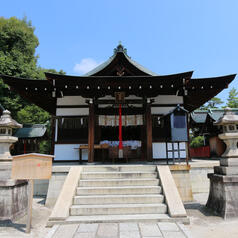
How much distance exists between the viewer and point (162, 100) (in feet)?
31.3

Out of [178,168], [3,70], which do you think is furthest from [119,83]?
[3,70]

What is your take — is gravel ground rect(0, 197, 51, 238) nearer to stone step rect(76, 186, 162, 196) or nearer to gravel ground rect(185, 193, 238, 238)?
stone step rect(76, 186, 162, 196)

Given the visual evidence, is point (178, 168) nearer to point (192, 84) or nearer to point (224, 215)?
point (224, 215)

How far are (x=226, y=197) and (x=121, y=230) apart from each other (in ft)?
9.28

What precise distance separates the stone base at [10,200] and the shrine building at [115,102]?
3502 mm

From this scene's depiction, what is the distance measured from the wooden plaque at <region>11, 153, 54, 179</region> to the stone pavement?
43.9 inches

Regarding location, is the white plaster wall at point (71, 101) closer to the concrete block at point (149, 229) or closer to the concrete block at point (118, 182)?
the concrete block at point (118, 182)

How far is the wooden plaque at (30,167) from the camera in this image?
12.5 ft

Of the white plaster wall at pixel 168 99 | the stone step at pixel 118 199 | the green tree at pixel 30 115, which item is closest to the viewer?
the stone step at pixel 118 199

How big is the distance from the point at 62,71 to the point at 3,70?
14751 millimetres

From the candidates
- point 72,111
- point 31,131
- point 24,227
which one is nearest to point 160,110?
point 72,111

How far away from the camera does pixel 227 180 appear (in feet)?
14.9

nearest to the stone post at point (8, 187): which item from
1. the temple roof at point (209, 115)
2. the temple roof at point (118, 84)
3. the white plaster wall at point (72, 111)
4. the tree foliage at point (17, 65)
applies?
the temple roof at point (118, 84)

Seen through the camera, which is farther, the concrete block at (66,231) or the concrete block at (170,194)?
the concrete block at (170,194)
